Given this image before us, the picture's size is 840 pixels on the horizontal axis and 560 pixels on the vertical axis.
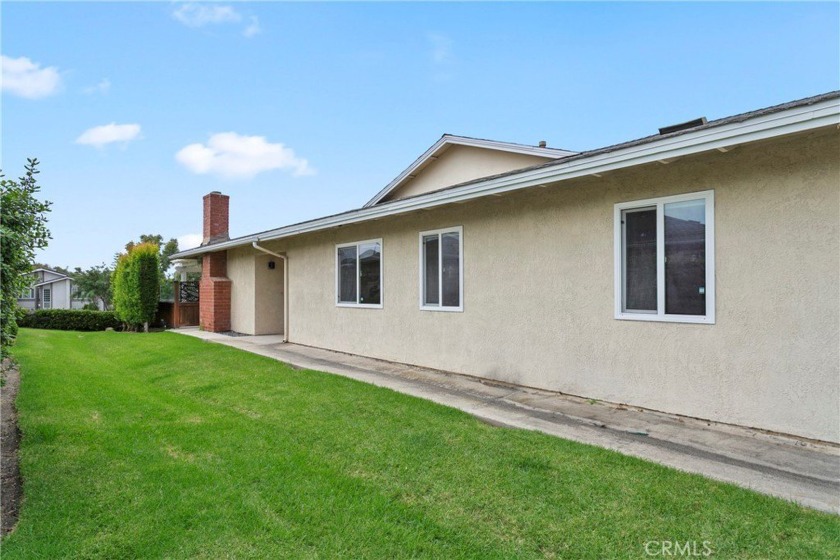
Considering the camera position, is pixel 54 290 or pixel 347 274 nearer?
pixel 347 274

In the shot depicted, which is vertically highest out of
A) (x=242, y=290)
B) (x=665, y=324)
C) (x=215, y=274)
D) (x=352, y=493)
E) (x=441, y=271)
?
(x=215, y=274)

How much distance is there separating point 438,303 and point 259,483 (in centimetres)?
501

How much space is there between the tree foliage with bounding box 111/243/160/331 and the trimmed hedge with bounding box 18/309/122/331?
2079 millimetres

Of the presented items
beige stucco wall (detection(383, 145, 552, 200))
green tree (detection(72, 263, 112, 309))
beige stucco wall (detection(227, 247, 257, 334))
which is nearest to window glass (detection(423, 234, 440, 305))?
beige stucco wall (detection(383, 145, 552, 200))

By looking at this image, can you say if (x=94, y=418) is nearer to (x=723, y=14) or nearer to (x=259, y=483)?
(x=259, y=483)

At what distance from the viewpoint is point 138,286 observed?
16172 mm

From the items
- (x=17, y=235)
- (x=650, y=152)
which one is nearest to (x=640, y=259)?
(x=650, y=152)

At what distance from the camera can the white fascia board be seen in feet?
12.6

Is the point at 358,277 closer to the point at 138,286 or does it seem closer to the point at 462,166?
the point at 462,166

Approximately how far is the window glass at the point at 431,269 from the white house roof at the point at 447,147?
7.21 ft

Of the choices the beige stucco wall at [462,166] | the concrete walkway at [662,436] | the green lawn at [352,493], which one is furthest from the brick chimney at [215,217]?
the green lawn at [352,493]

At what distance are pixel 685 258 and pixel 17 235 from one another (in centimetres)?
613

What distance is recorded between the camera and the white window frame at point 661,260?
195 inches

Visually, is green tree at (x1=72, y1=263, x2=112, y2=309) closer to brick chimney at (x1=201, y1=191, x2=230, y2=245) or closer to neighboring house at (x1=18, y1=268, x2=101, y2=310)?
neighboring house at (x1=18, y1=268, x2=101, y2=310)
